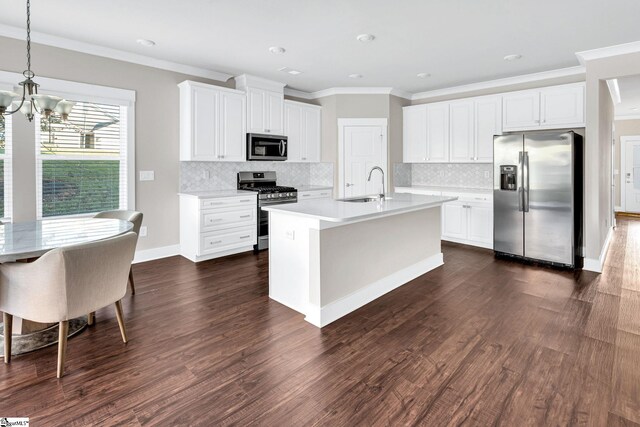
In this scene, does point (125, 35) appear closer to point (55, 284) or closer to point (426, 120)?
point (55, 284)

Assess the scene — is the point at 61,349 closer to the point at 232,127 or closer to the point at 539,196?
the point at 232,127

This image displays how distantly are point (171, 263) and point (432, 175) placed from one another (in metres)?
4.66

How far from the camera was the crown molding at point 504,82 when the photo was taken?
4.90 meters

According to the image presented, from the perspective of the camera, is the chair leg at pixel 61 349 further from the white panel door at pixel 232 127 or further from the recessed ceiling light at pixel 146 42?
the white panel door at pixel 232 127

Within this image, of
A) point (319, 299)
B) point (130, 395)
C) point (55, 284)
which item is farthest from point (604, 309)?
point (55, 284)

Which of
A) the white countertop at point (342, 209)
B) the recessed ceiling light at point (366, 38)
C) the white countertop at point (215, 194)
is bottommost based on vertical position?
the white countertop at point (342, 209)

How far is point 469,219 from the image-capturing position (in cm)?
563

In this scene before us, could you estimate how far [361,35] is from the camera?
3816 mm

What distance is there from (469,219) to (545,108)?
1.84 meters

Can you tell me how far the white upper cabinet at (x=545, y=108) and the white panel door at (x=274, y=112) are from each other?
338 cm

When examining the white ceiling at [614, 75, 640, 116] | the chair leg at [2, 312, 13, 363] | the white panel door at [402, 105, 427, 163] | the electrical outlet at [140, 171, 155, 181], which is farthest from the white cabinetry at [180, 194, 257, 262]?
the white ceiling at [614, 75, 640, 116]

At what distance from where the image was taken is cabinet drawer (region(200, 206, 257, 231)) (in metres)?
4.67

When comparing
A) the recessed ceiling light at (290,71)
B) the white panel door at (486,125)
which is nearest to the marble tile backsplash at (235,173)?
the recessed ceiling light at (290,71)

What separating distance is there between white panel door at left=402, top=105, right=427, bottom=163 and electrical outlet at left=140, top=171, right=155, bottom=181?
13.8 feet
